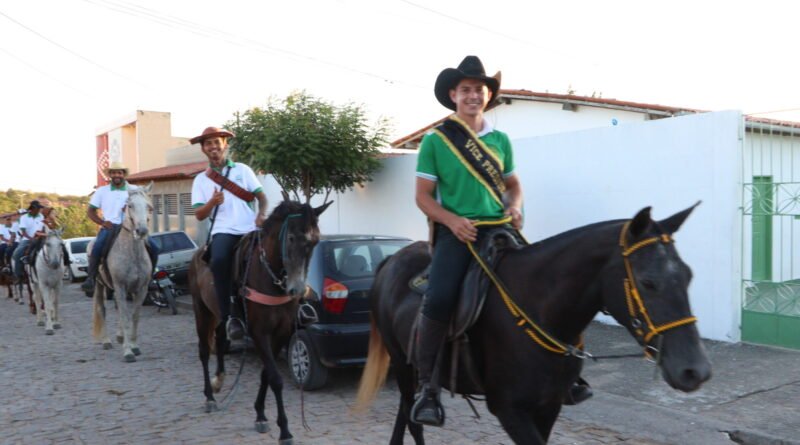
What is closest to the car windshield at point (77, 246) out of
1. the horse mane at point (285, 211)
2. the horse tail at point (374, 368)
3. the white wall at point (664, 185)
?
the white wall at point (664, 185)

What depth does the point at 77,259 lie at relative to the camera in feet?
77.1

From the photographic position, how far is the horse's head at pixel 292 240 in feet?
17.2

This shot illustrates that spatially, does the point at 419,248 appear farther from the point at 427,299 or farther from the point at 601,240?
the point at 601,240

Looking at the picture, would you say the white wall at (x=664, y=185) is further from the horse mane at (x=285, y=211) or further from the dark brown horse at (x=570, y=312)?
the dark brown horse at (x=570, y=312)

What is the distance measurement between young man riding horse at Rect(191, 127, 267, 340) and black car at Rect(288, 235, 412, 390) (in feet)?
3.30

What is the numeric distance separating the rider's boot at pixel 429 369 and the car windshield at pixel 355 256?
340 cm

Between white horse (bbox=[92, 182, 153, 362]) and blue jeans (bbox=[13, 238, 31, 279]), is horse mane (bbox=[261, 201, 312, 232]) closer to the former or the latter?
white horse (bbox=[92, 182, 153, 362])

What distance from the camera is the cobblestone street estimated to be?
18.5 ft

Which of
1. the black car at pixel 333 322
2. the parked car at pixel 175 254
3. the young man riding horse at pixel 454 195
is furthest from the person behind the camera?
the parked car at pixel 175 254

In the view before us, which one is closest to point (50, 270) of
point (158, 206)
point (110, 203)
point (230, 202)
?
point (110, 203)

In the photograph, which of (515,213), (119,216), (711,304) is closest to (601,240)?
(515,213)

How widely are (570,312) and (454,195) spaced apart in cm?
94

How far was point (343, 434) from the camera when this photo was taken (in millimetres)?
5691

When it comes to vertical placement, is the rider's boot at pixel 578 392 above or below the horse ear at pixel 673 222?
below
